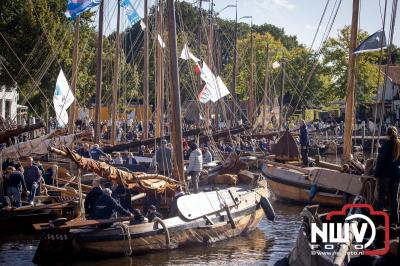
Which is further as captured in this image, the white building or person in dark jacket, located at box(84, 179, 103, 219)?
the white building

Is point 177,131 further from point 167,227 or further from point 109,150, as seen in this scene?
point 109,150

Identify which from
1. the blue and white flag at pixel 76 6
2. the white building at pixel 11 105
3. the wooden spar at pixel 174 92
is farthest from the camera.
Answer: the white building at pixel 11 105

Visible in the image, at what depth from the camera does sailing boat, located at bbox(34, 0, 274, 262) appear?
18.0 meters

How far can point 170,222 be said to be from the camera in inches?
758

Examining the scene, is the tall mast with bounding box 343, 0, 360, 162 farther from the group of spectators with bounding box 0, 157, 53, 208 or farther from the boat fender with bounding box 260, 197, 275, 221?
the group of spectators with bounding box 0, 157, 53, 208

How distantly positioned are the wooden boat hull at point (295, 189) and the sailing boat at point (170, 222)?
3288 mm

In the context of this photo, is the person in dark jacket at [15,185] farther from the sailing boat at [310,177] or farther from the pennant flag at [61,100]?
the sailing boat at [310,177]

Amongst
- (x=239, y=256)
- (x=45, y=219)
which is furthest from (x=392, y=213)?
(x=45, y=219)

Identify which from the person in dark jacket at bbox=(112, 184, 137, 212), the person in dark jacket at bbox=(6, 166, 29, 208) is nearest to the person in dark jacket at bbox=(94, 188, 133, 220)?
the person in dark jacket at bbox=(112, 184, 137, 212)

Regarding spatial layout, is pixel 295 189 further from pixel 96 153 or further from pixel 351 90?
pixel 96 153

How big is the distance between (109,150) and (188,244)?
13.1m

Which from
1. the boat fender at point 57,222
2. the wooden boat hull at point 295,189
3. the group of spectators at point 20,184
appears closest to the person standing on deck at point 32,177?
the group of spectators at point 20,184

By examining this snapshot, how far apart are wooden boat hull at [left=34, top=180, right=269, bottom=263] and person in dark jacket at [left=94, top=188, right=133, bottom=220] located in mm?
648

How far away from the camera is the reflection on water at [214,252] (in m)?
18.5
